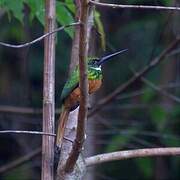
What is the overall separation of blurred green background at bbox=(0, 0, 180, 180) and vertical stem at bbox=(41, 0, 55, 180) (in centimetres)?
194

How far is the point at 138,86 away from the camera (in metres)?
4.79

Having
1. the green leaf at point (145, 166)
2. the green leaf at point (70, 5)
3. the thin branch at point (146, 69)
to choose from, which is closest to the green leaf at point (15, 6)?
the green leaf at point (70, 5)

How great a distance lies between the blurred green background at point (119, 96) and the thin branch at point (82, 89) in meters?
2.04

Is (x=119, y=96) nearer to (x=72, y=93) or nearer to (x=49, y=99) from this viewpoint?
(x=72, y=93)

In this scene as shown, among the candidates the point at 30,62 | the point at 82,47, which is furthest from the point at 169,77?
the point at 82,47

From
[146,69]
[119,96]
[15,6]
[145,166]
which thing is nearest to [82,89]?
[15,6]

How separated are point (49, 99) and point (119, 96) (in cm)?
212

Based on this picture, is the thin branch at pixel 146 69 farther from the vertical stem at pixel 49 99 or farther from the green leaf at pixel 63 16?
the vertical stem at pixel 49 99

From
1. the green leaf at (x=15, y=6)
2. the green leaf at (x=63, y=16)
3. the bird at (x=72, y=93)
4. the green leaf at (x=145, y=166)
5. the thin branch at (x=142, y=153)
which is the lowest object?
the green leaf at (x=145, y=166)

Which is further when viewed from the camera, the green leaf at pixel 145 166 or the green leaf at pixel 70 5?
the green leaf at pixel 145 166

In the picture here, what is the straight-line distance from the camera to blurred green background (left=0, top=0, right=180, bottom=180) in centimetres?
405

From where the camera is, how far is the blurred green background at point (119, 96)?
405 cm

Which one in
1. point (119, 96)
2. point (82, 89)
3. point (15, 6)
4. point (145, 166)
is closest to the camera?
point (82, 89)

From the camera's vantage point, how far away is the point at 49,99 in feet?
6.48
